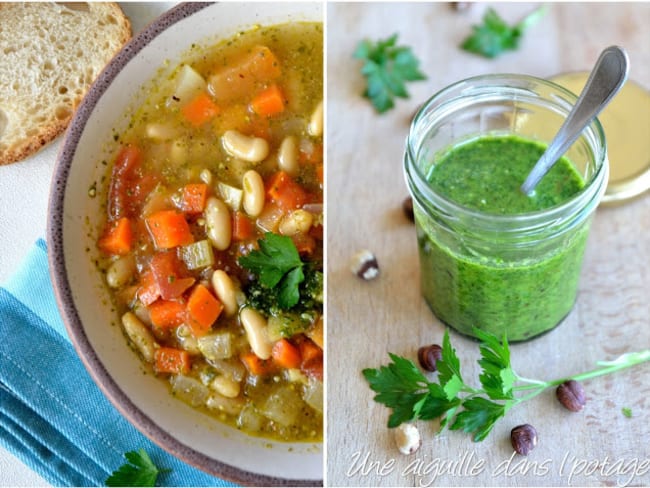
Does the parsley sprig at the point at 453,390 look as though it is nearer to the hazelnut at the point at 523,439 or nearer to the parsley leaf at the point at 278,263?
the hazelnut at the point at 523,439

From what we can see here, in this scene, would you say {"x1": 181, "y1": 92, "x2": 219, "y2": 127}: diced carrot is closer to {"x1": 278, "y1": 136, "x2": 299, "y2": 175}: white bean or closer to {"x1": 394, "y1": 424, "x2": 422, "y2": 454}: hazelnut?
{"x1": 278, "y1": 136, "x2": 299, "y2": 175}: white bean

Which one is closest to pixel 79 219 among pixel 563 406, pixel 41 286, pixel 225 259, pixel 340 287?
pixel 41 286

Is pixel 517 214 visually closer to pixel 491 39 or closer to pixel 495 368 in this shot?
pixel 495 368

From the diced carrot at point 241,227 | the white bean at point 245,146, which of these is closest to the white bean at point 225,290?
the diced carrot at point 241,227

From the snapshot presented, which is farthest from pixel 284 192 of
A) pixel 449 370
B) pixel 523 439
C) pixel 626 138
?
pixel 626 138

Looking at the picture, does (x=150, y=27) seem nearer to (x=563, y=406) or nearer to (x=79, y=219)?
(x=79, y=219)

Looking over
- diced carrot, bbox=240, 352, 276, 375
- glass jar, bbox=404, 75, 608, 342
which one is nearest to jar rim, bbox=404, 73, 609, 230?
glass jar, bbox=404, 75, 608, 342
